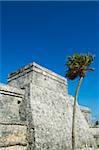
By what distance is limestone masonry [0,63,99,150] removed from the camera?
15312 mm

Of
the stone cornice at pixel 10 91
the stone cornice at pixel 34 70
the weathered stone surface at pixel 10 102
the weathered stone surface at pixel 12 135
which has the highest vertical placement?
the stone cornice at pixel 34 70

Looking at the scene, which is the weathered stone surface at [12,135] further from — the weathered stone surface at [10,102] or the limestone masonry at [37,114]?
the weathered stone surface at [10,102]

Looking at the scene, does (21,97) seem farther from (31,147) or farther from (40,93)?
(31,147)

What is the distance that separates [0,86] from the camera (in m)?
17.2

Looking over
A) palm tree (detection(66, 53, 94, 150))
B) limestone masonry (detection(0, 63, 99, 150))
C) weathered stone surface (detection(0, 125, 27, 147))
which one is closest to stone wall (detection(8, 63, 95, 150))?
limestone masonry (detection(0, 63, 99, 150))

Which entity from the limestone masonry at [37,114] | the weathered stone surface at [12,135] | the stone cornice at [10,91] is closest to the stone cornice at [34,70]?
the limestone masonry at [37,114]

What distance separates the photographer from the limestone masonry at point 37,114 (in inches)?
603

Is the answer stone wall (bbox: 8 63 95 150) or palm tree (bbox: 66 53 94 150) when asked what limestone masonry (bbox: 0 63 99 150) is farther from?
palm tree (bbox: 66 53 94 150)

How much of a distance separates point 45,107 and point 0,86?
443 cm

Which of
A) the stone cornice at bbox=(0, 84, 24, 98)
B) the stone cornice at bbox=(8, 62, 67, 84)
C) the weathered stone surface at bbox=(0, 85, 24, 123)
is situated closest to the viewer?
the weathered stone surface at bbox=(0, 85, 24, 123)

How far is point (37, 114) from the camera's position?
17031 millimetres

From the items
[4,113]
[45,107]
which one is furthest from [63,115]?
[4,113]

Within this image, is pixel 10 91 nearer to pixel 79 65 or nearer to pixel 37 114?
pixel 37 114

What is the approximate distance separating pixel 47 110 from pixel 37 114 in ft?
5.48
